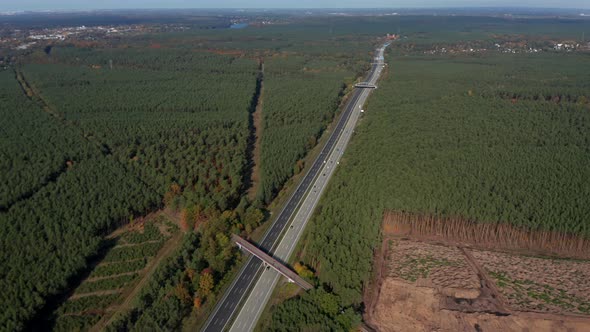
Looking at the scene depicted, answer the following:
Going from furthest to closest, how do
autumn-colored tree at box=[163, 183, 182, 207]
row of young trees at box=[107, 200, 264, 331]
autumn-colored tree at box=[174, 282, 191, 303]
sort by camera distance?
autumn-colored tree at box=[163, 183, 182, 207] → autumn-colored tree at box=[174, 282, 191, 303] → row of young trees at box=[107, 200, 264, 331]

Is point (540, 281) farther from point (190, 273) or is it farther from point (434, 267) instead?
point (190, 273)

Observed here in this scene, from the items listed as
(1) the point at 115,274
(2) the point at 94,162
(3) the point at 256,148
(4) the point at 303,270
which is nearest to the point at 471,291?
(4) the point at 303,270

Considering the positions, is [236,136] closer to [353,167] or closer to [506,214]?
[353,167]

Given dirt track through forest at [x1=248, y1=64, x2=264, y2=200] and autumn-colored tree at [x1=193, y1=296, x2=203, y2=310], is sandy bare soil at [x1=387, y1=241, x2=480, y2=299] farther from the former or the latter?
dirt track through forest at [x1=248, y1=64, x2=264, y2=200]

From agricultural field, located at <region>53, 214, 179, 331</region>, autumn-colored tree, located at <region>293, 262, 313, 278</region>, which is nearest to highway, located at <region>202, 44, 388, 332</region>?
autumn-colored tree, located at <region>293, 262, 313, 278</region>

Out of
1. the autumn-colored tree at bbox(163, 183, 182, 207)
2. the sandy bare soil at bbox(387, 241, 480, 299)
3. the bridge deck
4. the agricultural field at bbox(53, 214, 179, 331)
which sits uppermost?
the bridge deck

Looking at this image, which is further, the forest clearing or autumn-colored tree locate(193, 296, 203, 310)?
autumn-colored tree locate(193, 296, 203, 310)
